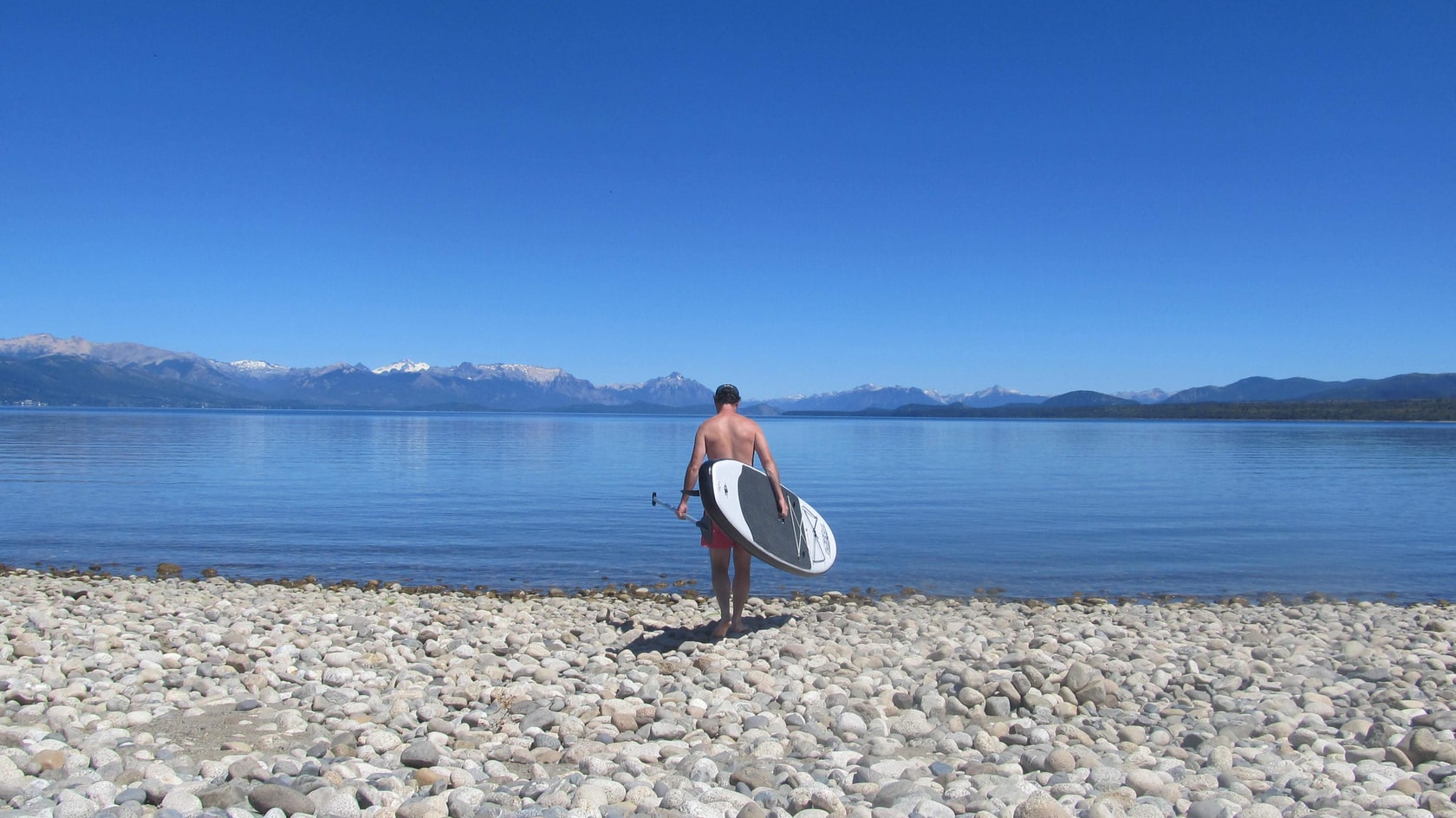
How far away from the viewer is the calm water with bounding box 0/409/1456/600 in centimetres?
1800

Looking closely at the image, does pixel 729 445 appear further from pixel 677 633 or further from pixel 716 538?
pixel 677 633

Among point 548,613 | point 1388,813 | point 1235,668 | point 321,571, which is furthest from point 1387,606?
point 321,571

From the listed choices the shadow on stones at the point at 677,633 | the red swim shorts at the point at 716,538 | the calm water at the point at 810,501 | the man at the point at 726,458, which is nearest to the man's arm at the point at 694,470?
the man at the point at 726,458

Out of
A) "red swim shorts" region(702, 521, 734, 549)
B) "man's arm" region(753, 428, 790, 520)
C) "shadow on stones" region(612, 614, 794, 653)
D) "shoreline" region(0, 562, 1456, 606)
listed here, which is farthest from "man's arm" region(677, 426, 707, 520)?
"shoreline" region(0, 562, 1456, 606)

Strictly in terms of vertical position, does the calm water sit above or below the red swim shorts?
below

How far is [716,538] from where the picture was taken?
10.3m

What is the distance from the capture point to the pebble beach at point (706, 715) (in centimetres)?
549

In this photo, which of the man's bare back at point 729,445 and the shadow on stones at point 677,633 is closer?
the man's bare back at point 729,445

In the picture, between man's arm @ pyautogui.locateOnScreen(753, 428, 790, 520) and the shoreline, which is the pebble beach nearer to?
man's arm @ pyautogui.locateOnScreen(753, 428, 790, 520)

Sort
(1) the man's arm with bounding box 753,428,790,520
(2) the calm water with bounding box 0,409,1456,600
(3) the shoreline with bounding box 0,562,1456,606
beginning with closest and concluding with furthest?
(1) the man's arm with bounding box 753,428,790,520
(3) the shoreline with bounding box 0,562,1456,606
(2) the calm water with bounding box 0,409,1456,600

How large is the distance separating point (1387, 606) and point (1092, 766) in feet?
37.4

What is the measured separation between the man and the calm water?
5.59 m

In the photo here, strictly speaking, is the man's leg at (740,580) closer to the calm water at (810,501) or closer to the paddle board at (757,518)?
the paddle board at (757,518)

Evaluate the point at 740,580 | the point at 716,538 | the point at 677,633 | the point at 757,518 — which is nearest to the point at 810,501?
the point at 677,633
